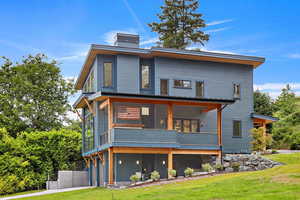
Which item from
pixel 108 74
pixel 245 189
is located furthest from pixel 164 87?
pixel 245 189

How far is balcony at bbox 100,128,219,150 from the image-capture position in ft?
84.4

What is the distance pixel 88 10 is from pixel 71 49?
7.19 m

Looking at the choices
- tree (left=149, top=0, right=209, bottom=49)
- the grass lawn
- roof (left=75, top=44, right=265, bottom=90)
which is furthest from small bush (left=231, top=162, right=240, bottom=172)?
tree (left=149, top=0, right=209, bottom=49)

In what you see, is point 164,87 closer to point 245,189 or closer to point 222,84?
point 222,84

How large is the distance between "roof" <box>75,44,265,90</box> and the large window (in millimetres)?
4290

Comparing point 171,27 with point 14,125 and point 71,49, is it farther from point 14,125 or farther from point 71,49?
point 14,125

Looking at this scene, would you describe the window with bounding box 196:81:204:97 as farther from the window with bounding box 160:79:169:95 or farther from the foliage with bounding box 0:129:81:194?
the foliage with bounding box 0:129:81:194

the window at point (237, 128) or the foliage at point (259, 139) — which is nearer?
the foliage at point (259, 139)

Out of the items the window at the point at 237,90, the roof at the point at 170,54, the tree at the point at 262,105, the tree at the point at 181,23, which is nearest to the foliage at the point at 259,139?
the window at the point at 237,90

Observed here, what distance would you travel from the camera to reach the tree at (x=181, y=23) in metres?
55.1

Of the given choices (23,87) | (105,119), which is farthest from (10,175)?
Result: (23,87)

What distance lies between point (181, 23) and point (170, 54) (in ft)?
84.6

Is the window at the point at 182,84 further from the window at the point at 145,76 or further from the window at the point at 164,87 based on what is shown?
the window at the point at 145,76

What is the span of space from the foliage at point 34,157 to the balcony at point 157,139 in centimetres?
892
